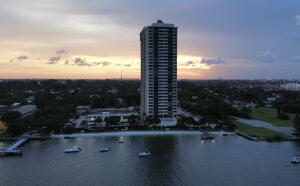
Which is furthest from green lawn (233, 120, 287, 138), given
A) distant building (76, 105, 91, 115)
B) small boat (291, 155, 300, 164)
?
distant building (76, 105, 91, 115)

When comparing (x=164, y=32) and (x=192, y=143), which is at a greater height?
(x=164, y=32)

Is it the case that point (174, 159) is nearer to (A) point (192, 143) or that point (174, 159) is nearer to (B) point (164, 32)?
(A) point (192, 143)

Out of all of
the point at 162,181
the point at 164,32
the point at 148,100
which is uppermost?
the point at 164,32

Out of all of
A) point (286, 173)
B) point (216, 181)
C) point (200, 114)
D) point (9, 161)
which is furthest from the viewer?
point (200, 114)

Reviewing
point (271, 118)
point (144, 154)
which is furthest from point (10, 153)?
point (271, 118)

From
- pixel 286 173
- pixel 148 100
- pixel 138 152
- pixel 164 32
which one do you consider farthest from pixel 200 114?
pixel 286 173

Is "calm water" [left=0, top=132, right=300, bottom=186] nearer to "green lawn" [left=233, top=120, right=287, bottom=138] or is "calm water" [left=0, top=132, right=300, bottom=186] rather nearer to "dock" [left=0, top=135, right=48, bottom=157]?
"dock" [left=0, top=135, right=48, bottom=157]

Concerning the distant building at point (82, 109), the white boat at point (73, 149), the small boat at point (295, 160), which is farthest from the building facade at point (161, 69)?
the small boat at point (295, 160)

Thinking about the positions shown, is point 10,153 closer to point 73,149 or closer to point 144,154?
point 73,149
